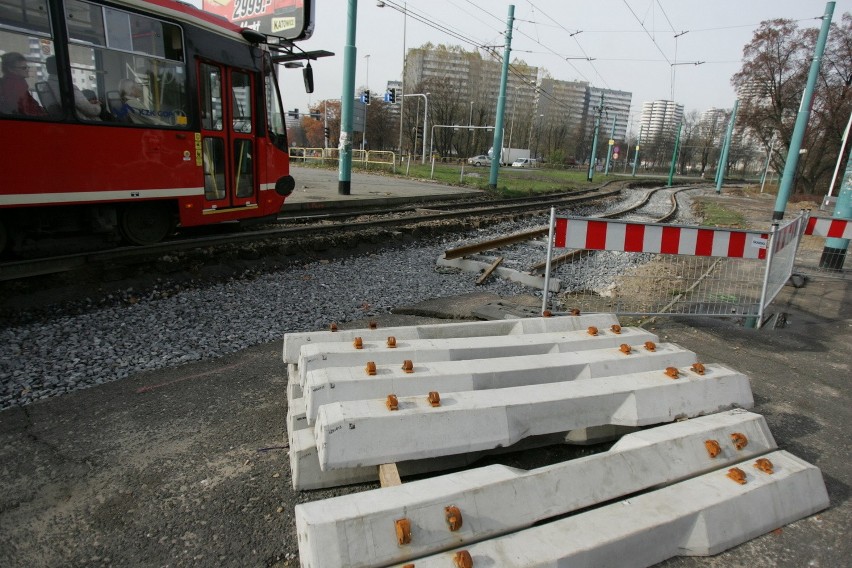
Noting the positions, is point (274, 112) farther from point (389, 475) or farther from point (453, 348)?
point (389, 475)

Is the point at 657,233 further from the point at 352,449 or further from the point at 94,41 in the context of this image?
the point at 94,41

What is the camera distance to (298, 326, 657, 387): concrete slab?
9.85ft

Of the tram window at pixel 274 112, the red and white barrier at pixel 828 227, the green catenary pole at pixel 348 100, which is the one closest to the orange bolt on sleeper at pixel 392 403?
the red and white barrier at pixel 828 227

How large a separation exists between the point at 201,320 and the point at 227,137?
3860 millimetres

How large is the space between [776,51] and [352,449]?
151ft

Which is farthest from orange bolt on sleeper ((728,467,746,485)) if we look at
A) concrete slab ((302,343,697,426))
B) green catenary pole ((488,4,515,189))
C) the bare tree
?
the bare tree

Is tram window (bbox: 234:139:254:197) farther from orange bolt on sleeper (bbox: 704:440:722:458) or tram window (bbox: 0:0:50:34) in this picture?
orange bolt on sleeper (bbox: 704:440:722:458)

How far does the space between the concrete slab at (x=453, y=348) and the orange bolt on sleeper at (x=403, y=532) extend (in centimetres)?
122

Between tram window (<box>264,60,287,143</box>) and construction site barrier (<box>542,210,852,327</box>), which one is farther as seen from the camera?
tram window (<box>264,60,287,143</box>)

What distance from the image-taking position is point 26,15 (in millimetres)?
5441

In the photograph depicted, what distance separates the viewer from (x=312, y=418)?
8.22 ft

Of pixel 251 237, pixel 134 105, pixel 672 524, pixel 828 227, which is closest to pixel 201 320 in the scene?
pixel 134 105

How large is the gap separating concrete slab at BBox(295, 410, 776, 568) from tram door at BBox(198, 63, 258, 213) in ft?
22.8

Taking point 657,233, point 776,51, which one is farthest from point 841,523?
point 776,51
